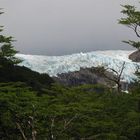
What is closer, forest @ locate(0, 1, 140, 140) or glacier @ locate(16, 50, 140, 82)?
forest @ locate(0, 1, 140, 140)

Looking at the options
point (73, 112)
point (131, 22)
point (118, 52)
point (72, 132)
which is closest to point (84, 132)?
point (72, 132)

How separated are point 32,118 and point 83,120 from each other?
3.99m

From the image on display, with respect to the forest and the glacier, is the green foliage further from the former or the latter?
the glacier

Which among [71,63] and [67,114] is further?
[71,63]

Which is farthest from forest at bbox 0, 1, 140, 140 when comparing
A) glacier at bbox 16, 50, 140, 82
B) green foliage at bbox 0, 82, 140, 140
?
glacier at bbox 16, 50, 140, 82

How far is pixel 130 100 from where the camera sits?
90.1ft

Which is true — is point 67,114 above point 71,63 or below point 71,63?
below

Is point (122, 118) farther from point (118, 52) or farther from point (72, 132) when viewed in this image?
point (118, 52)

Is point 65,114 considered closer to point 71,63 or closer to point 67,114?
point 67,114

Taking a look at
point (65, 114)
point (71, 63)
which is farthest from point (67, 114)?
point (71, 63)

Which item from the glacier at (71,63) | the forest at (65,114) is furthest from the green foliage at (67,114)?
the glacier at (71,63)

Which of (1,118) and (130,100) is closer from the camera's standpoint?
(1,118)

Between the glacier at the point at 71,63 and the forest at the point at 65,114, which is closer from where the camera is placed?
the forest at the point at 65,114

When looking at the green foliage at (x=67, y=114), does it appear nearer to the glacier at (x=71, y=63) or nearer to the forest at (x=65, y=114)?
the forest at (x=65, y=114)
